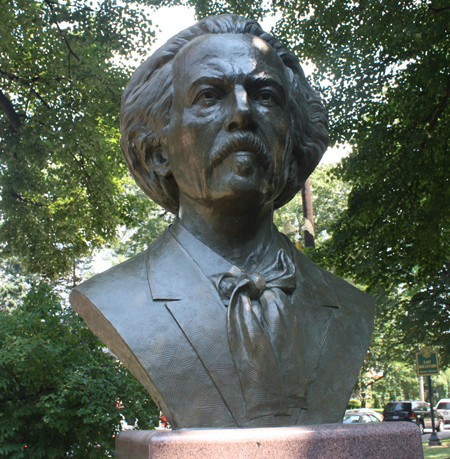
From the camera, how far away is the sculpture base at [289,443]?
1.74 metres

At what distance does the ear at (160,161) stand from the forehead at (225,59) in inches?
13.2

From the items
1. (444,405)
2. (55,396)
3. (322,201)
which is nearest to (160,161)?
(55,396)

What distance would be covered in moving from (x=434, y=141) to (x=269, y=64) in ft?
15.2

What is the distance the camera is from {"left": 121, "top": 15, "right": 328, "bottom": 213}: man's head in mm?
2260

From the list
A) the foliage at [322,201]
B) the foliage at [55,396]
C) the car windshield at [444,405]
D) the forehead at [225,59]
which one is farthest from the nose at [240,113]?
the car windshield at [444,405]

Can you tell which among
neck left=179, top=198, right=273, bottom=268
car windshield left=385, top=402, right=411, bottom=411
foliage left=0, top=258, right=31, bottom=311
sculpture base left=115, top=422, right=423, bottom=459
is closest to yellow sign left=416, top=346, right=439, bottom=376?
neck left=179, top=198, right=273, bottom=268

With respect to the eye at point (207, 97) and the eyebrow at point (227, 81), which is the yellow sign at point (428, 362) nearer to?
the eyebrow at point (227, 81)

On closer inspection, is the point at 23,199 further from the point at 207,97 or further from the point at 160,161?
the point at 207,97

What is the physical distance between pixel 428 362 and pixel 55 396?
904 cm

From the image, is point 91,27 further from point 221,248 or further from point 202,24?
point 221,248

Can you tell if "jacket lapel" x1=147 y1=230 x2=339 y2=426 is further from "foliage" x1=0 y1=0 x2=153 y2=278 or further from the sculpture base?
"foliage" x1=0 y1=0 x2=153 y2=278

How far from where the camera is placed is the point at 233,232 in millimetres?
2428

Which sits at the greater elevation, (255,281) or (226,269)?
(226,269)

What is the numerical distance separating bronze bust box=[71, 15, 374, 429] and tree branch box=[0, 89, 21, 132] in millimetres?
6520
